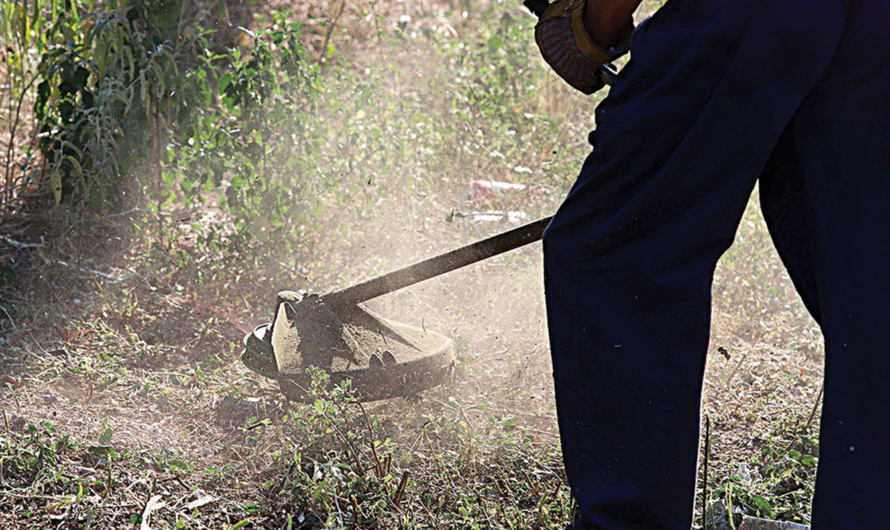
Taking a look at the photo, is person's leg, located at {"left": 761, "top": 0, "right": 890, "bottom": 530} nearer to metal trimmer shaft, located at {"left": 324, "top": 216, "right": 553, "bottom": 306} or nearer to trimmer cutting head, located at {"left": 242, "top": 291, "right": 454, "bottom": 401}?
metal trimmer shaft, located at {"left": 324, "top": 216, "right": 553, "bottom": 306}

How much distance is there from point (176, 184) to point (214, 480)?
222 cm

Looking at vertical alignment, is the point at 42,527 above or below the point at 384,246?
above

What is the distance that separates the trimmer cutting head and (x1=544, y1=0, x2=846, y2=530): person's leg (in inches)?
41.9

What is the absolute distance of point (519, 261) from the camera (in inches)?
158

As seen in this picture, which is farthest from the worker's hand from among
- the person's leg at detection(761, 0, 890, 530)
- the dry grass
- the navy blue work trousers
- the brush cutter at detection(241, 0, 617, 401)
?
the dry grass

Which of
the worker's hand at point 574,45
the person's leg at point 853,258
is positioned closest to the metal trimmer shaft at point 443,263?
the worker's hand at point 574,45

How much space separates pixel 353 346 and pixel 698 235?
1.41 meters

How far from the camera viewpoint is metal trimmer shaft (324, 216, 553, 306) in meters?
2.06

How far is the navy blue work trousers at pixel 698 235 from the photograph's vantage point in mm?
1419

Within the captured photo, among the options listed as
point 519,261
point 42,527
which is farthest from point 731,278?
point 42,527

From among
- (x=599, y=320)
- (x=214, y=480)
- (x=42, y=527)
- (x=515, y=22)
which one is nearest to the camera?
(x=599, y=320)

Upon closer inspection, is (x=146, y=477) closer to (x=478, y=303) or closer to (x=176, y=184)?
(x=478, y=303)

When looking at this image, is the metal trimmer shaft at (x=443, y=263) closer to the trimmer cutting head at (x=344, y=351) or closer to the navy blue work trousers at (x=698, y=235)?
the trimmer cutting head at (x=344, y=351)

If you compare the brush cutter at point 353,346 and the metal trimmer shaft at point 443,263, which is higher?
the metal trimmer shaft at point 443,263
